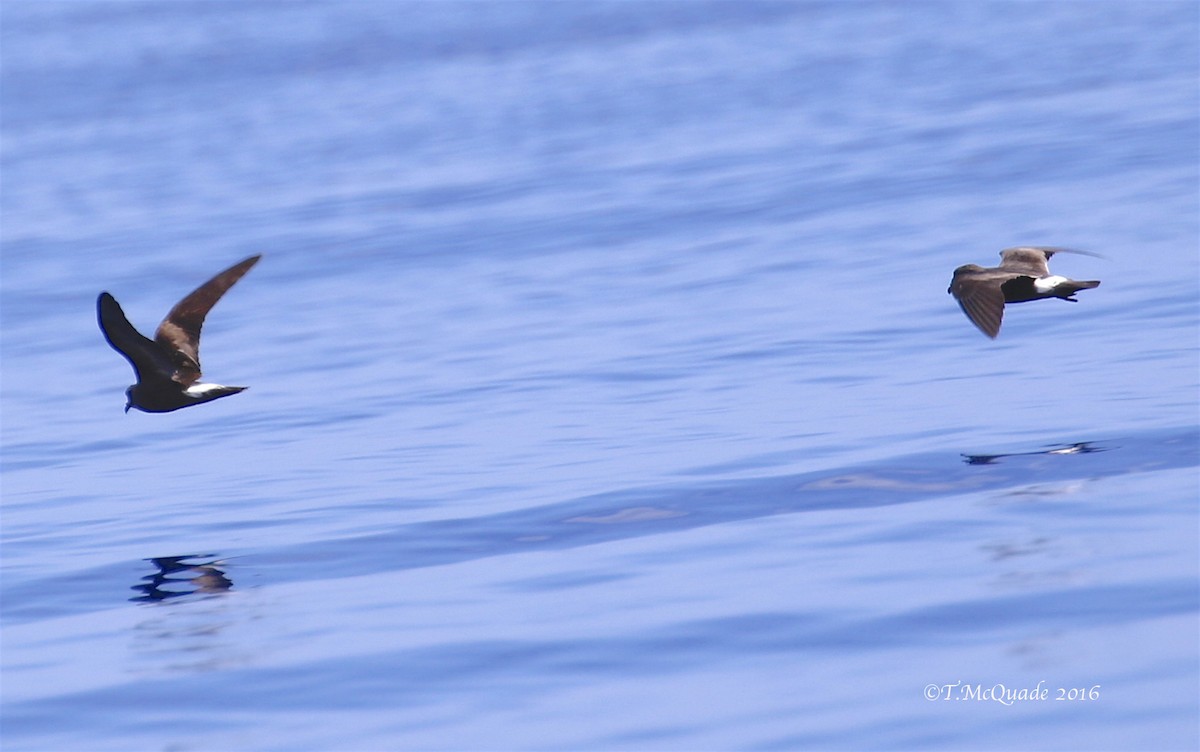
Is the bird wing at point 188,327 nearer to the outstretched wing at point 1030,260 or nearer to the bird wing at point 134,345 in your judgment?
the bird wing at point 134,345

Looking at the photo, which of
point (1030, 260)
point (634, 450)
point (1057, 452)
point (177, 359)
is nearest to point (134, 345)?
point (177, 359)

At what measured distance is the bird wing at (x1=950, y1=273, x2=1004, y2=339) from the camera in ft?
37.3

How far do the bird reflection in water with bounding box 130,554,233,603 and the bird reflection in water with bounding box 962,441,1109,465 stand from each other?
4.22 meters

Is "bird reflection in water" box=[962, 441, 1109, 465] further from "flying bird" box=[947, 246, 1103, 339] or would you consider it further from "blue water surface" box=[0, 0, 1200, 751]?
"flying bird" box=[947, 246, 1103, 339]

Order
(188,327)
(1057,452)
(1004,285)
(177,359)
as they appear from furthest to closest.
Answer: (1004,285) < (188,327) < (177,359) < (1057,452)

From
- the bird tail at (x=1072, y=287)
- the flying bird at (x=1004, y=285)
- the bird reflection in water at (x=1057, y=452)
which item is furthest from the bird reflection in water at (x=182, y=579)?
the bird tail at (x=1072, y=287)

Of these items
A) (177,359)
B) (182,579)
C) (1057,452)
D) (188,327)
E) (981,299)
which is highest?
(188,327)

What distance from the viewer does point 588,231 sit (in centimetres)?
2248

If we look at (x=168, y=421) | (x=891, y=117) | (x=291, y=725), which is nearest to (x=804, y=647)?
(x=291, y=725)

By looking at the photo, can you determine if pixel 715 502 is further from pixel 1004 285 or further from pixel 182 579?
pixel 1004 285

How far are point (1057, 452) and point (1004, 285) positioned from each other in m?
2.15

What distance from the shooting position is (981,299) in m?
11.7

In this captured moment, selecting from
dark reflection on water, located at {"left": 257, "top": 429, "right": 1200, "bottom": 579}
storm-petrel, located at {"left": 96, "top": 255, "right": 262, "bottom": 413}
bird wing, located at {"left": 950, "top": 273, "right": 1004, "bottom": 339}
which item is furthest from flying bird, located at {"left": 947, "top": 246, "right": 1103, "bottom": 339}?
storm-petrel, located at {"left": 96, "top": 255, "right": 262, "bottom": 413}

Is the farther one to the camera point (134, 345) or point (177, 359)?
point (177, 359)
